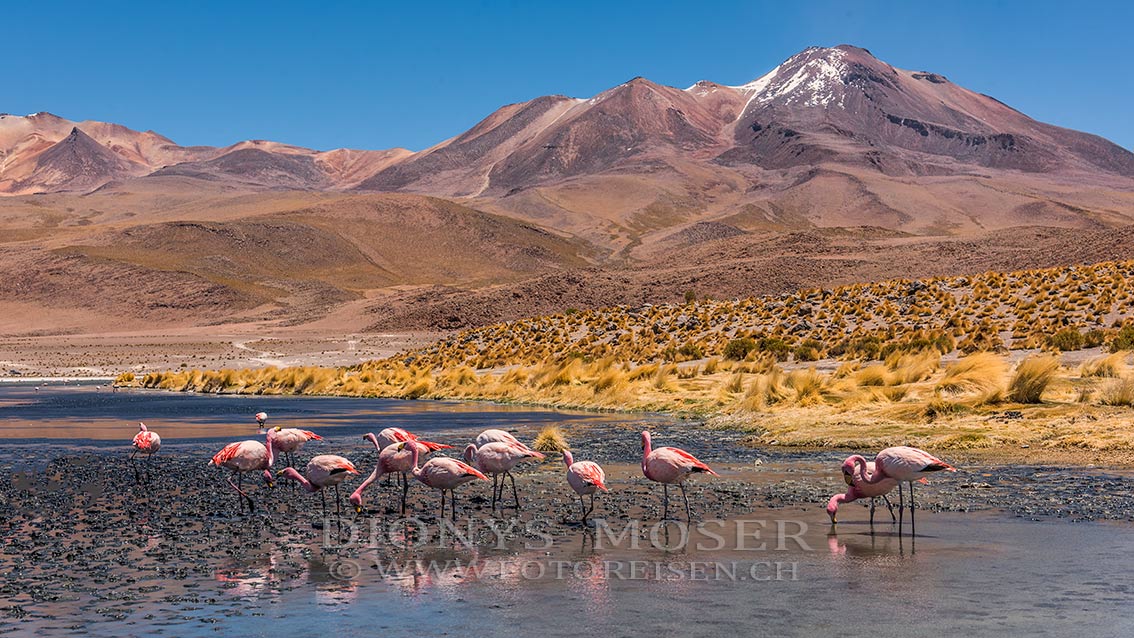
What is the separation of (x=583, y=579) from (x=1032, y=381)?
15.8 meters

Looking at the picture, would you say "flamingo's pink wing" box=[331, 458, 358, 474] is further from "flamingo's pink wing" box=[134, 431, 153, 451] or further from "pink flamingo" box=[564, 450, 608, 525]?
"flamingo's pink wing" box=[134, 431, 153, 451]

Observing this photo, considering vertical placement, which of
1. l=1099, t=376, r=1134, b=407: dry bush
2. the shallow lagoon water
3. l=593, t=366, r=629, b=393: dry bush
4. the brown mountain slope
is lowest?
the shallow lagoon water

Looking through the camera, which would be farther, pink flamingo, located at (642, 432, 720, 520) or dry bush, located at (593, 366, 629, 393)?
dry bush, located at (593, 366, 629, 393)

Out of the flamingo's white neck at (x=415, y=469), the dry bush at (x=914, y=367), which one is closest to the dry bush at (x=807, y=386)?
the dry bush at (x=914, y=367)

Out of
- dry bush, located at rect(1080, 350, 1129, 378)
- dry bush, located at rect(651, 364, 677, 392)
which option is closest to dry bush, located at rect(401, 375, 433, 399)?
→ dry bush, located at rect(651, 364, 677, 392)

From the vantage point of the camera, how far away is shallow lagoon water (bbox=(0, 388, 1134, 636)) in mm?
9328

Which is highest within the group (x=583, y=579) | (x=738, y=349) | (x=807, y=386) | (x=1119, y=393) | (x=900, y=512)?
(x=738, y=349)

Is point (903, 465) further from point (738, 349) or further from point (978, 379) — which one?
point (738, 349)

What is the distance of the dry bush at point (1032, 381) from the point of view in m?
23.8

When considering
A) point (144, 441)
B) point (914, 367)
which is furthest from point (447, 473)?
point (914, 367)

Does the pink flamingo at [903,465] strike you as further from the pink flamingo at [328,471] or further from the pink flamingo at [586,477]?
the pink flamingo at [328,471]

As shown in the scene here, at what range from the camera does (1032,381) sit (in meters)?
23.8

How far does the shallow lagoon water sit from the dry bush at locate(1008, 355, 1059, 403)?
34.8ft

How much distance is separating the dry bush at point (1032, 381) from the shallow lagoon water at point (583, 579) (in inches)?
418
